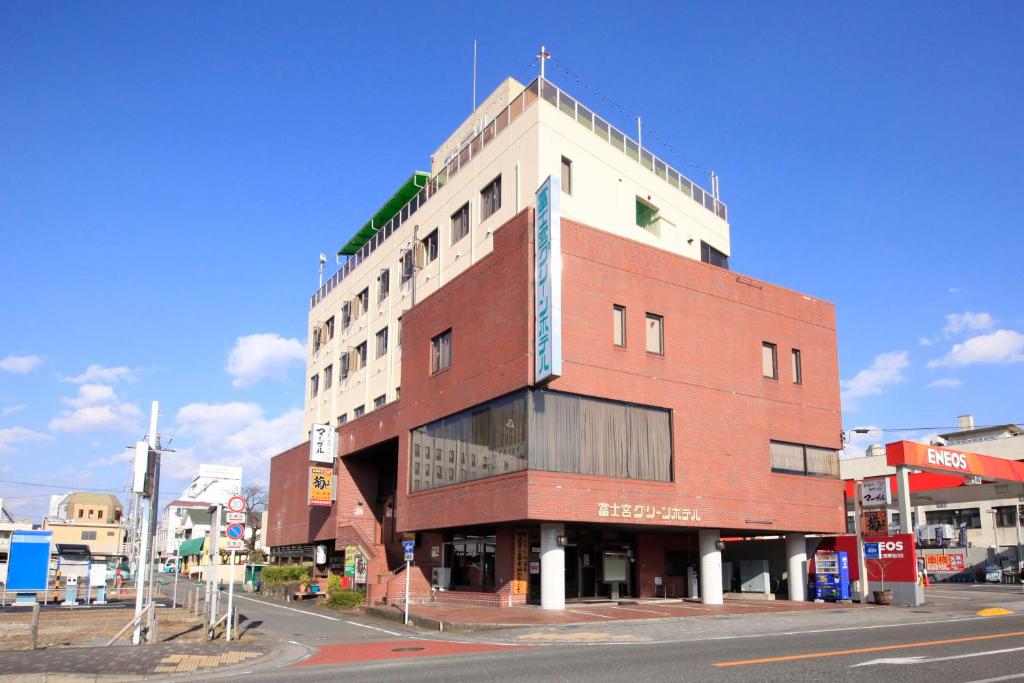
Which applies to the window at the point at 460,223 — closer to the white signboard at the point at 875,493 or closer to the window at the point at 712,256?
the window at the point at 712,256

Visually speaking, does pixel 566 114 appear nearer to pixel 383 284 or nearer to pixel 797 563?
pixel 383 284

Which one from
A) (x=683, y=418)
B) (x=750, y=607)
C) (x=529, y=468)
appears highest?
(x=683, y=418)

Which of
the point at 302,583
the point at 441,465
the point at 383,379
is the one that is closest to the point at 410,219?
the point at 383,379

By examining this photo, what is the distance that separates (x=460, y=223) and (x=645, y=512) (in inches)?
651

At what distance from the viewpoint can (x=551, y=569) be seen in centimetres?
2709

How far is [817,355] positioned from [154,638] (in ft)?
88.9

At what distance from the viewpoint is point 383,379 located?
44656 mm

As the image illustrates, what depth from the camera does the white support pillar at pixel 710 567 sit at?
30.6m

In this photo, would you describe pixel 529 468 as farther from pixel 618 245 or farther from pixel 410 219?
pixel 410 219

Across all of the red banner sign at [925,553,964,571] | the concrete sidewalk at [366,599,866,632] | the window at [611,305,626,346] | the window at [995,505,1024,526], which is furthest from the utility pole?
the window at [995,505,1024,526]

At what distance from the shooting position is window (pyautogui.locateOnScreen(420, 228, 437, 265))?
4058cm

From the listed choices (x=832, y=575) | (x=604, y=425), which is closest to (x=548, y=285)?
(x=604, y=425)

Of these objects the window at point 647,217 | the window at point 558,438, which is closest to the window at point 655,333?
the window at point 558,438

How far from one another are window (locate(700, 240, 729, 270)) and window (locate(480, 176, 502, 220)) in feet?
40.0
